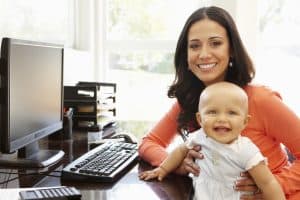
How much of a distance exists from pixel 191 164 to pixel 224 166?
0.17m


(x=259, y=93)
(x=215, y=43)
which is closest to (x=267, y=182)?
(x=259, y=93)

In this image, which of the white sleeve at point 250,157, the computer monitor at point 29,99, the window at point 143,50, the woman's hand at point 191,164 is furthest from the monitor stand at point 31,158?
the window at point 143,50

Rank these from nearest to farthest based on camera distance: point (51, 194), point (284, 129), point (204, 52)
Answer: point (51, 194) < point (284, 129) < point (204, 52)

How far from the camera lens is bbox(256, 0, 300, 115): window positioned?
10.0ft

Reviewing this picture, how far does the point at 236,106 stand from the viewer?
1220 millimetres

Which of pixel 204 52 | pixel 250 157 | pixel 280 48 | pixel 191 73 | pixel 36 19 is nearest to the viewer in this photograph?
pixel 250 157

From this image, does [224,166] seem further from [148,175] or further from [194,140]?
[148,175]

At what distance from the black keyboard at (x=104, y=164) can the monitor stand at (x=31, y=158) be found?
0.42 feet

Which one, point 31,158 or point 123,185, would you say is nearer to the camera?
point 123,185

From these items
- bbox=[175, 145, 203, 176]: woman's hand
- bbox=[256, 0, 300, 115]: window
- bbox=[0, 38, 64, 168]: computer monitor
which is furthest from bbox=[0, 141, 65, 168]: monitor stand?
bbox=[256, 0, 300, 115]: window

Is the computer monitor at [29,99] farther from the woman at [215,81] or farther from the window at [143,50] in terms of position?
the window at [143,50]

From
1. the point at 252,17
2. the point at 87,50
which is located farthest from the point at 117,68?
the point at 252,17

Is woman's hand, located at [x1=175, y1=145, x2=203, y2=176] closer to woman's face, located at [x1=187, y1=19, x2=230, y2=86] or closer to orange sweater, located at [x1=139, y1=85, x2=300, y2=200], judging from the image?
orange sweater, located at [x1=139, y1=85, x2=300, y2=200]

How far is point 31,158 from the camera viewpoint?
148 centimetres
